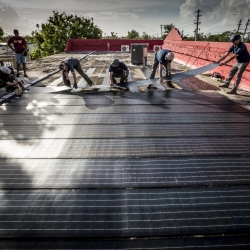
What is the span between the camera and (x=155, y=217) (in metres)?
1.82

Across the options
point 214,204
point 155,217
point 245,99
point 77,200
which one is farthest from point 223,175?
point 245,99

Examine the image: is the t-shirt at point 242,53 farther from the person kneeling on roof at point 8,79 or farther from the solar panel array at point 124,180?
the person kneeling on roof at point 8,79

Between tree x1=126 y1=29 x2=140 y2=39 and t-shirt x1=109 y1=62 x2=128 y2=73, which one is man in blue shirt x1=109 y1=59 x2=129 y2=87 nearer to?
t-shirt x1=109 y1=62 x2=128 y2=73

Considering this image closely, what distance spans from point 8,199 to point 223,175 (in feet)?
9.00

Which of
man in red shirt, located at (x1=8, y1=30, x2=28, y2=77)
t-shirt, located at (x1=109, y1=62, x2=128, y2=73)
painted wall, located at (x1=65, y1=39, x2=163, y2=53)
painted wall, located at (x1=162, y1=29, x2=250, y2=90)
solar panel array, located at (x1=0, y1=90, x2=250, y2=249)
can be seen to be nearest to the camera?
solar panel array, located at (x1=0, y1=90, x2=250, y2=249)

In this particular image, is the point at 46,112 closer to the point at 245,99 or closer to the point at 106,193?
the point at 106,193

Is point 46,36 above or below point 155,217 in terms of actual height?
above

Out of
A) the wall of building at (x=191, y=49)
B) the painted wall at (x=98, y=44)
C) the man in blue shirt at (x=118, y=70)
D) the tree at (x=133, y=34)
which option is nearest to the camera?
the man in blue shirt at (x=118, y=70)

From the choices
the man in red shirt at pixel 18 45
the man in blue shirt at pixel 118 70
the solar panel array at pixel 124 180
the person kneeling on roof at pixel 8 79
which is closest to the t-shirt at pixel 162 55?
the man in blue shirt at pixel 118 70

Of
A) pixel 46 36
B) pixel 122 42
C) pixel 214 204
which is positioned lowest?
pixel 214 204

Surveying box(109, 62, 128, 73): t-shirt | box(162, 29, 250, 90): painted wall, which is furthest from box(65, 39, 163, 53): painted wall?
box(109, 62, 128, 73): t-shirt

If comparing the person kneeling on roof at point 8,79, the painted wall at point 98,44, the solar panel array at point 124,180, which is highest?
the painted wall at point 98,44

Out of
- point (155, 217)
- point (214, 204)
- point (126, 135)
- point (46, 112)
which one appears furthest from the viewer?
Answer: point (46, 112)

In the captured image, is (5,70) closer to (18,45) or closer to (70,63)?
(70,63)
